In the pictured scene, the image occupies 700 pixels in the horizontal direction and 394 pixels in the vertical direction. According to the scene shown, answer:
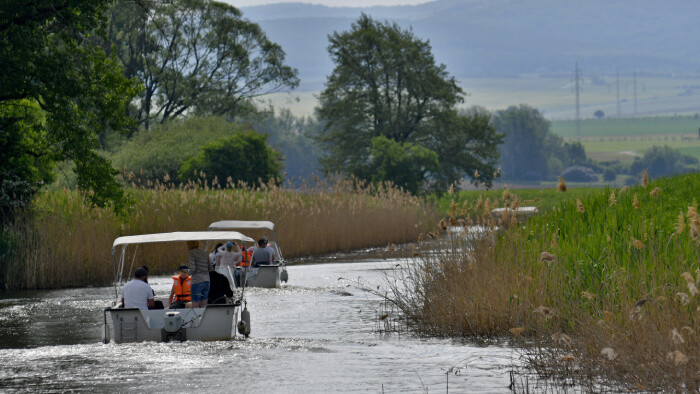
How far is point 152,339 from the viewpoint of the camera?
1814cm

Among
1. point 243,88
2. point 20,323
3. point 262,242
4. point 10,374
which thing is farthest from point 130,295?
point 243,88

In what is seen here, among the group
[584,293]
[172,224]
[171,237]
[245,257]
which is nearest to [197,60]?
[172,224]

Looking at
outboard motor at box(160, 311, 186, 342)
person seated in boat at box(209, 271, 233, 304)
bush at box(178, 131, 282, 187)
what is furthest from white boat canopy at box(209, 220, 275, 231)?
bush at box(178, 131, 282, 187)

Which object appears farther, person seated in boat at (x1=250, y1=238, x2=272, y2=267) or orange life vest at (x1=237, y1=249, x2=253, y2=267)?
person seated in boat at (x1=250, y1=238, x2=272, y2=267)

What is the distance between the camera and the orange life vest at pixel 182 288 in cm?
1911

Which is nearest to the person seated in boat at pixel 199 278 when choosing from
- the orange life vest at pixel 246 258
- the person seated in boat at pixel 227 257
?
the person seated in boat at pixel 227 257

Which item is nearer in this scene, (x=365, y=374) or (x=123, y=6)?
(x=365, y=374)

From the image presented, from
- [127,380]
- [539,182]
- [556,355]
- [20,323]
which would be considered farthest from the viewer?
[539,182]

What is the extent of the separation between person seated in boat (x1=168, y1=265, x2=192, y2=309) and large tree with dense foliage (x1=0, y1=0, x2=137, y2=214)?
11.8 meters

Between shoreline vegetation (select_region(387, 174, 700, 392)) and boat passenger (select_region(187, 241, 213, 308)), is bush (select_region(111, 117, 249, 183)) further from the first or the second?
shoreline vegetation (select_region(387, 174, 700, 392))

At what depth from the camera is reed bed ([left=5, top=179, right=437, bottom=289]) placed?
29.9 metres

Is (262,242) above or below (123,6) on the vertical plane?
below

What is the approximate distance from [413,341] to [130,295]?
537 cm

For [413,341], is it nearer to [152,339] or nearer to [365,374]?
[365,374]
